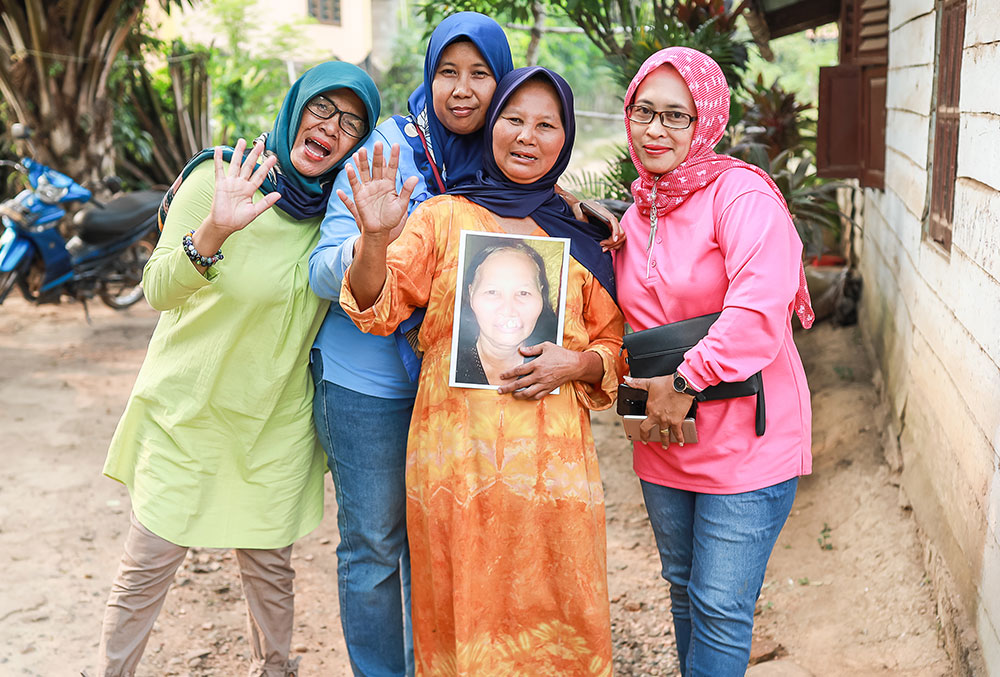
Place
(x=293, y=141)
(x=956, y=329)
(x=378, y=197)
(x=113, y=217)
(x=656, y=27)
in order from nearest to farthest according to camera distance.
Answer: (x=378, y=197)
(x=293, y=141)
(x=956, y=329)
(x=656, y=27)
(x=113, y=217)

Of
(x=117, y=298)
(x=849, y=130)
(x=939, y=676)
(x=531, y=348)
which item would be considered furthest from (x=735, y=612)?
(x=117, y=298)

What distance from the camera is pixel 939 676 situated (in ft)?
9.27

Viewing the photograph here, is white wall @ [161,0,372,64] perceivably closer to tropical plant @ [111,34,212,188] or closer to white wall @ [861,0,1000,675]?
tropical plant @ [111,34,212,188]

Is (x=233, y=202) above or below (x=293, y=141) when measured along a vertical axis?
below

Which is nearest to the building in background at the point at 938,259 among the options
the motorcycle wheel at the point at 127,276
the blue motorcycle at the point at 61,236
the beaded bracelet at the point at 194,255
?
the beaded bracelet at the point at 194,255

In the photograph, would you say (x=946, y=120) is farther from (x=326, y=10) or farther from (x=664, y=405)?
(x=326, y=10)

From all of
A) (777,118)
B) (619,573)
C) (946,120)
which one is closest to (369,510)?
(619,573)

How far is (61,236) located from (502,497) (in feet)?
22.1

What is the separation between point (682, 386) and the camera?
2.11m

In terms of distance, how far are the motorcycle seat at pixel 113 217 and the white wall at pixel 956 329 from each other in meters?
6.26

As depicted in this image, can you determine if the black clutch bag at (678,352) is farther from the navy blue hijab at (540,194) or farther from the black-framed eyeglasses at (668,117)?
the black-framed eyeglasses at (668,117)

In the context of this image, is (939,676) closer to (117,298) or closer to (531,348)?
(531,348)

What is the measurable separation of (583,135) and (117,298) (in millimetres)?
13958

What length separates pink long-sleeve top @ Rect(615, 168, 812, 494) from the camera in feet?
6.67
